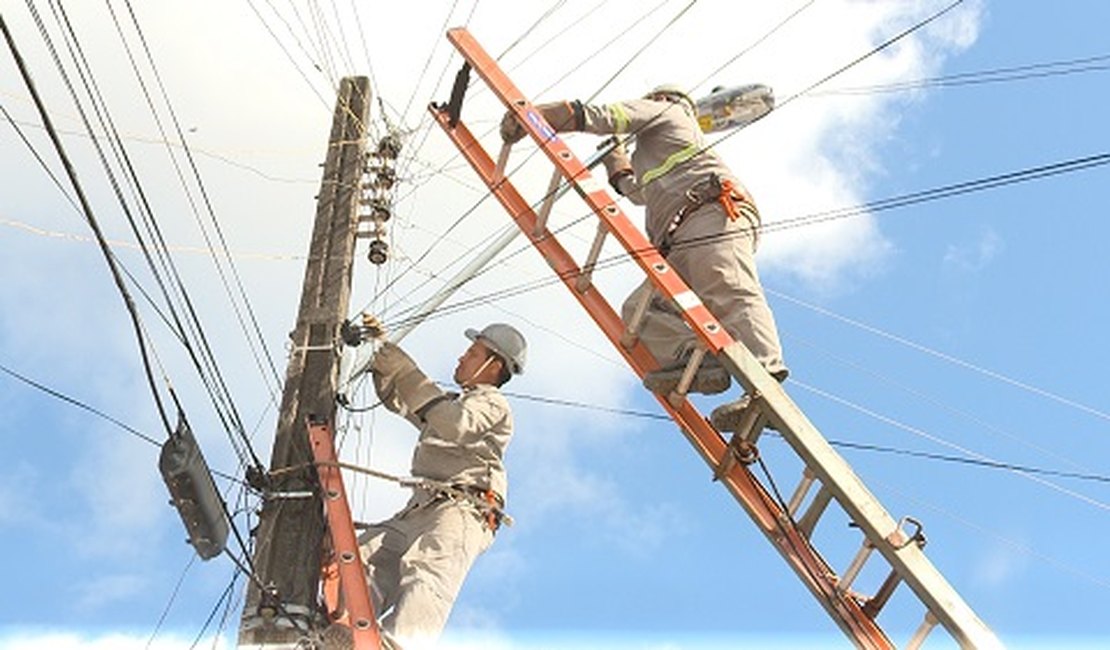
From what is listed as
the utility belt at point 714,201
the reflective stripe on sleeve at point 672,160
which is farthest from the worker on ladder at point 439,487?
the reflective stripe on sleeve at point 672,160

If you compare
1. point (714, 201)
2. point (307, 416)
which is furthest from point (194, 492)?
point (714, 201)

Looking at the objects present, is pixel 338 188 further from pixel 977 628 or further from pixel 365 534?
pixel 977 628

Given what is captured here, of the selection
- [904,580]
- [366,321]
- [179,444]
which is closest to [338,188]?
[366,321]

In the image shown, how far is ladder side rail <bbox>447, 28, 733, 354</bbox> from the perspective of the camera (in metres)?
5.61

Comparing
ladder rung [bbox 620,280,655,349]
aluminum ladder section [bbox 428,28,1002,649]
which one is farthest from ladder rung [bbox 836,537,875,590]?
ladder rung [bbox 620,280,655,349]

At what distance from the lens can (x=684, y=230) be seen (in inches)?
247

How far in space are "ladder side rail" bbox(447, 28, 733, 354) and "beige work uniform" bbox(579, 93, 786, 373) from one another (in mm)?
132

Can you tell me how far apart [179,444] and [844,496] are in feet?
8.15

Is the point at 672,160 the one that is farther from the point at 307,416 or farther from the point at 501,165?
the point at 307,416

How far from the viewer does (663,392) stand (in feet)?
19.6

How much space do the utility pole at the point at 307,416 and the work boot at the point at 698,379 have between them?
1445mm

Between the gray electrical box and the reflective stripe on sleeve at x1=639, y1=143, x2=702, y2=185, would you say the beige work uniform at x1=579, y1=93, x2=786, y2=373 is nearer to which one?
Result: the reflective stripe on sleeve at x1=639, y1=143, x2=702, y2=185

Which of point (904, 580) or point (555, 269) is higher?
point (555, 269)

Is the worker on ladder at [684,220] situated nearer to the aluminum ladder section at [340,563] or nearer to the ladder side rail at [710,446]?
the ladder side rail at [710,446]
